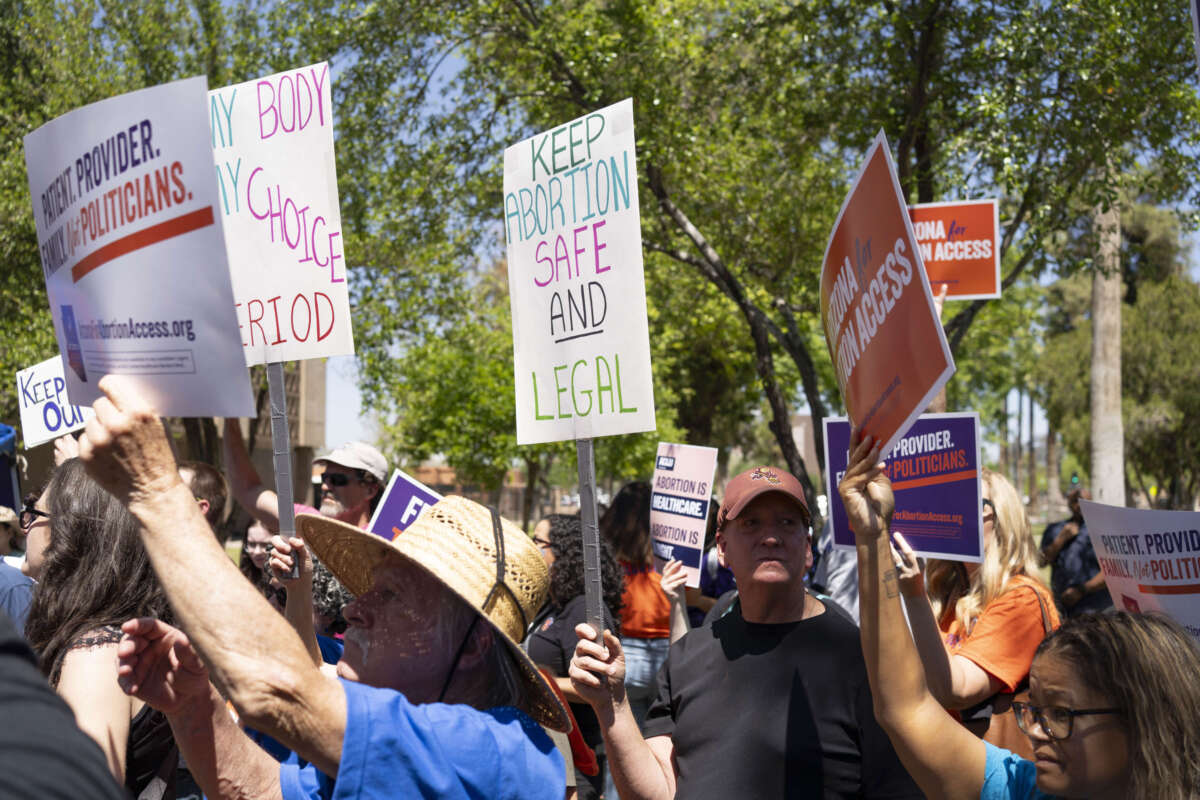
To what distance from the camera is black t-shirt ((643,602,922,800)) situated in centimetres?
277

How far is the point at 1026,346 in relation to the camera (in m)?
35.9

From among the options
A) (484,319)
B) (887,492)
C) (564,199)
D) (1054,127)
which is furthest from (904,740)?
(484,319)

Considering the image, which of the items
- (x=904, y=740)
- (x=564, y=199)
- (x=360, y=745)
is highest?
(x=564, y=199)

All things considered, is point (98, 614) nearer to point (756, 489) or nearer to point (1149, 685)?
point (756, 489)

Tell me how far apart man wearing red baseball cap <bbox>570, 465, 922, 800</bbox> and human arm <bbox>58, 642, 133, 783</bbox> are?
1.02 meters

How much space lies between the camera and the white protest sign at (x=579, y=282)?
300 cm

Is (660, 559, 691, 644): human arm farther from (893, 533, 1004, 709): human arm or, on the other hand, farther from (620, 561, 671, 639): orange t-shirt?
(893, 533, 1004, 709): human arm

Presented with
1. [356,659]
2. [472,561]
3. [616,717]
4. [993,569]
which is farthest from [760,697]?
[993,569]

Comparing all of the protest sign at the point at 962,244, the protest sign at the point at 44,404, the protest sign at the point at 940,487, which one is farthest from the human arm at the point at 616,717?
the protest sign at the point at 962,244

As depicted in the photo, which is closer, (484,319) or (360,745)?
(360,745)

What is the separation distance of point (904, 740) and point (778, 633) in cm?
69

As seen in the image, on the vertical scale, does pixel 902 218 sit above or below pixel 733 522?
above

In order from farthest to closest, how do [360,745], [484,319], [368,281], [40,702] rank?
[484,319] < [368,281] < [360,745] < [40,702]

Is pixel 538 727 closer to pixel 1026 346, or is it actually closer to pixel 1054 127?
pixel 1054 127
